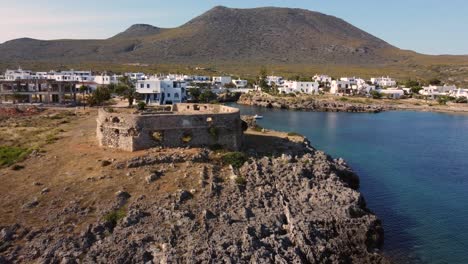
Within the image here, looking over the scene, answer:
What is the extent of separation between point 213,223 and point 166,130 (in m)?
11.3

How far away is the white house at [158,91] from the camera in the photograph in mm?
91188

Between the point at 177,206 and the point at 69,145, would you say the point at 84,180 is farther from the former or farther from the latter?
the point at 69,145

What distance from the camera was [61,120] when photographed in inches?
2207

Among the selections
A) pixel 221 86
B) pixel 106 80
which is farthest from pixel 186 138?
pixel 221 86

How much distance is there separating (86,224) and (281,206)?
39.6ft

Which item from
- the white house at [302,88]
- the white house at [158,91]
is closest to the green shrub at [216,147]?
the white house at [158,91]

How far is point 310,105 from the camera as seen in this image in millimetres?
115438

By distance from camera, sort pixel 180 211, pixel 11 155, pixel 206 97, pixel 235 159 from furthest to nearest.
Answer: pixel 206 97, pixel 11 155, pixel 235 159, pixel 180 211

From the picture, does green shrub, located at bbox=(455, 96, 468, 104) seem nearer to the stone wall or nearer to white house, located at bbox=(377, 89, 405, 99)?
white house, located at bbox=(377, 89, 405, 99)

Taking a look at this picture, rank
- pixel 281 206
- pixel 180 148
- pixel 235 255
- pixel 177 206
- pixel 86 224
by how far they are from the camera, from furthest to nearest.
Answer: pixel 180 148
pixel 281 206
pixel 177 206
pixel 86 224
pixel 235 255

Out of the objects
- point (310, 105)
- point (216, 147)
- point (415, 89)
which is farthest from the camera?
point (415, 89)

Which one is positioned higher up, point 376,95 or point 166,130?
point 166,130

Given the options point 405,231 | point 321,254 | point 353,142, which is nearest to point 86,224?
point 321,254

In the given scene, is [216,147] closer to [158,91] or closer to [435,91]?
[158,91]
